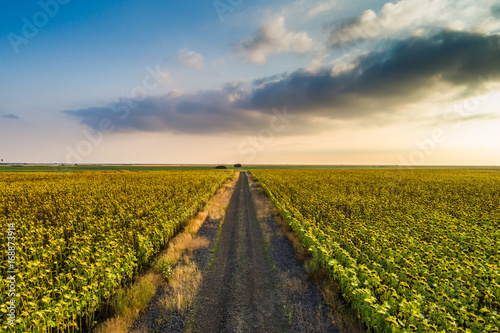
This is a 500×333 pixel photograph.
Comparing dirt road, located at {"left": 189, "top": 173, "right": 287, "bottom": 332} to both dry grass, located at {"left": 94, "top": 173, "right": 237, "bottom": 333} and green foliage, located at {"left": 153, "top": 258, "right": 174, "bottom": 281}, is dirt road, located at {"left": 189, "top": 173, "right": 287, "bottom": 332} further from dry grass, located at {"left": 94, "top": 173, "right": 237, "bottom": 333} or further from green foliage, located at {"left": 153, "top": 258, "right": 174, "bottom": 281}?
green foliage, located at {"left": 153, "top": 258, "right": 174, "bottom": 281}

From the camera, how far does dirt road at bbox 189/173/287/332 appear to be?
6.36 m

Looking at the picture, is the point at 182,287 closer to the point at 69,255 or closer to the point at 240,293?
the point at 240,293

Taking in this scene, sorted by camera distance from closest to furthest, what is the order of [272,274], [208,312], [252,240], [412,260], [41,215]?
[208,312]
[412,260]
[272,274]
[252,240]
[41,215]

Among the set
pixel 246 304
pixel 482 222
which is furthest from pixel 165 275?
pixel 482 222

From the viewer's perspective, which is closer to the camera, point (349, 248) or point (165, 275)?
point (165, 275)

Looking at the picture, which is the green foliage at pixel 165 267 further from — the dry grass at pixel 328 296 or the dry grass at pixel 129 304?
the dry grass at pixel 328 296

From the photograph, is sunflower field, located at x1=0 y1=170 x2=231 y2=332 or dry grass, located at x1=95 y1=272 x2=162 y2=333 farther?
dry grass, located at x1=95 y1=272 x2=162 y2=333

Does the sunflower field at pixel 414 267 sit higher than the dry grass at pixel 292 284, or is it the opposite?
the sunflower field at pixel 414 267

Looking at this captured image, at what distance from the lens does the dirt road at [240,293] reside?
6.36m

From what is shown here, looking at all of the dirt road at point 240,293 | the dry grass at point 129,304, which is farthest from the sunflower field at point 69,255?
the dirt road at point 240,293

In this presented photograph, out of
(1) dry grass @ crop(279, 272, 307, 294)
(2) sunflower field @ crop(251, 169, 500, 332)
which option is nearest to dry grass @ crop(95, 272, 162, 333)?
(1) dry grass @ crop(279, 272, 307, 294)

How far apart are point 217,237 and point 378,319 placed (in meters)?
10.0

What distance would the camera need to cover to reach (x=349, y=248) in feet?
Answer: 31.4

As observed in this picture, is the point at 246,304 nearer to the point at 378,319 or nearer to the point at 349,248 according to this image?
the point at 378,319
